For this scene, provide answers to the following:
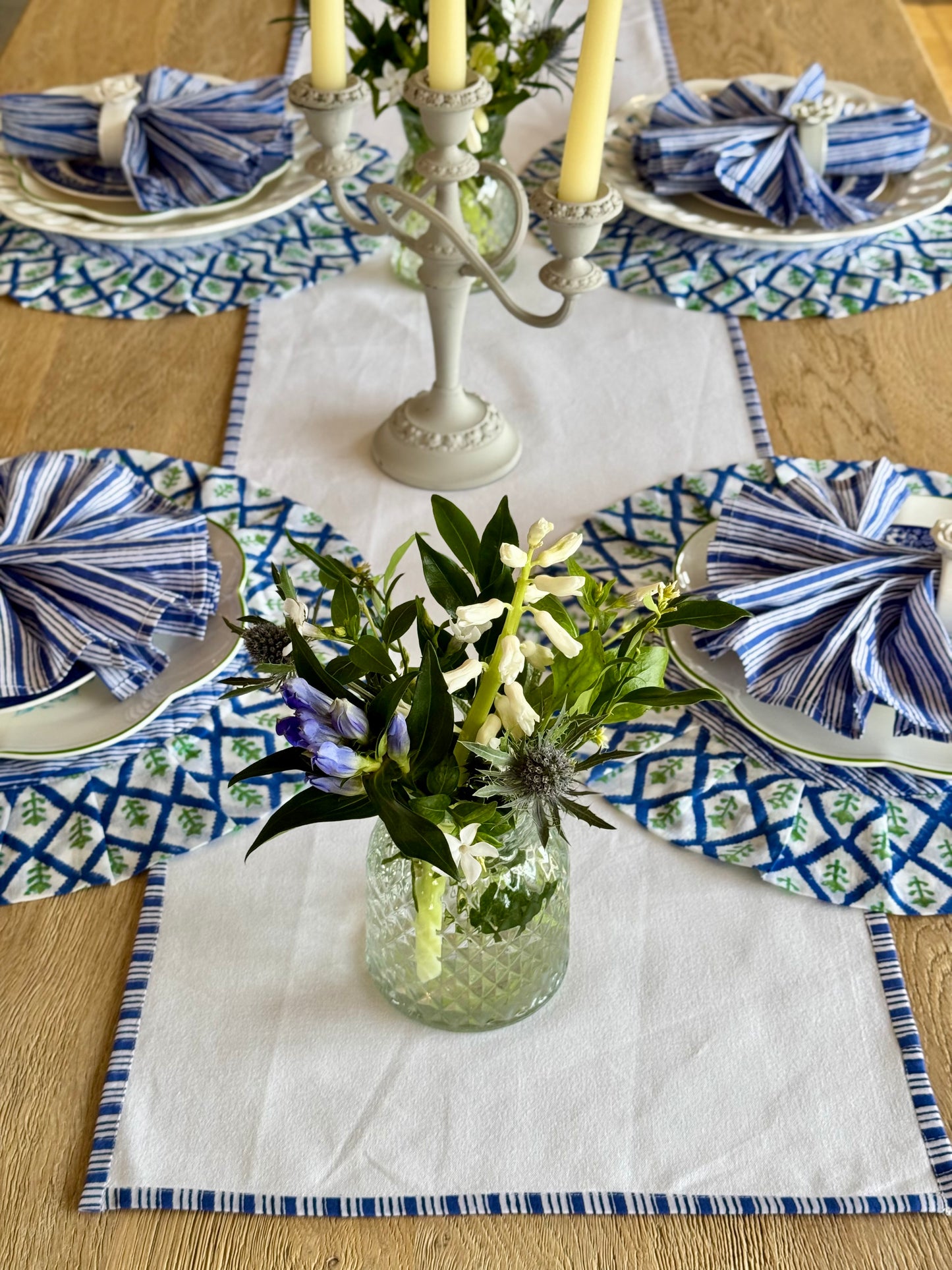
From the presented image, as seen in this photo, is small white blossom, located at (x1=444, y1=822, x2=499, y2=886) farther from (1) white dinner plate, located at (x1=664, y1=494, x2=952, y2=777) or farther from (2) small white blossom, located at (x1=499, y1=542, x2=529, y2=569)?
(1) white dinner plate, located at (x1=664, y1=494, x2=952, y2=777)

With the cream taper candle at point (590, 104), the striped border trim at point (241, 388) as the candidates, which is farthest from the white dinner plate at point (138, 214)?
the cream taper candle at point (590, 104)

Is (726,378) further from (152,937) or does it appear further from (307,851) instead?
(152,937)

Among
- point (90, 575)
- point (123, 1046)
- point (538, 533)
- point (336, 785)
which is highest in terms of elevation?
point (538, 533)

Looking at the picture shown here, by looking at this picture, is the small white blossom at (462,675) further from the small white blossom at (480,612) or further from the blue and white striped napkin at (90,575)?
the blue and white striped napkin at (90,575)

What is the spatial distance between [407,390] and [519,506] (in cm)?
20

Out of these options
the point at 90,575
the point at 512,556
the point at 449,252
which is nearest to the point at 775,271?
the point at 449,252

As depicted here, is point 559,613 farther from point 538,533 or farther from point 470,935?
point 470,935

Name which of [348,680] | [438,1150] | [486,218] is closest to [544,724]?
[348,680]

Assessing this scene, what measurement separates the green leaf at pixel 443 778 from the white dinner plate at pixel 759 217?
0.84 metres

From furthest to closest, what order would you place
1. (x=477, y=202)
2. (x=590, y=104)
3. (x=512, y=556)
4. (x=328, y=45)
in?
(x=477, y=202) → (x=328, y=45) → (x=590, y=104) → (x=512, y=556)

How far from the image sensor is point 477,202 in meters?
1.23

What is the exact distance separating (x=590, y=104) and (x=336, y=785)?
1.56ft

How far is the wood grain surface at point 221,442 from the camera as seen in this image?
615 millimetres

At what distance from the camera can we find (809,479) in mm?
938
